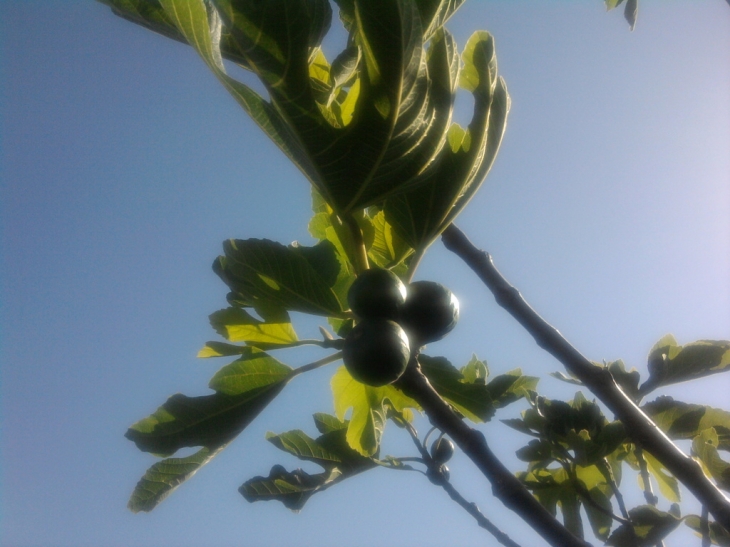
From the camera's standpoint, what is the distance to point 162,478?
1434 mm

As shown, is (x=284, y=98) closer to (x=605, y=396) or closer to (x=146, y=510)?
(x=605, y=396)

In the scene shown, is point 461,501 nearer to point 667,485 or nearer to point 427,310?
point 427,310

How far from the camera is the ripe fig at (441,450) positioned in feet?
5.63

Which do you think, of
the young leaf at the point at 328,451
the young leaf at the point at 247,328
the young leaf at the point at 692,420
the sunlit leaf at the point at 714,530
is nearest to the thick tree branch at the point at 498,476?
the young leaf at the point at 247,328

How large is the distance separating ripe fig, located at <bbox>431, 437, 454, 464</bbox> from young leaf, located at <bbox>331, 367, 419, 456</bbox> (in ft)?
0.69

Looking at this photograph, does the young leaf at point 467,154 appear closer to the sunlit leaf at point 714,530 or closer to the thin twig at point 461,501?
the thin twig at point 461,501

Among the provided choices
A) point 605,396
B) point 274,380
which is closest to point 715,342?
point 605,396

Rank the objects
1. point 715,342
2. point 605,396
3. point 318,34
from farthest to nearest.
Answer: point 715,342
point 605,396
point 318,34

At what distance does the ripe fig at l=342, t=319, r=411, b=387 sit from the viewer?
1.16m

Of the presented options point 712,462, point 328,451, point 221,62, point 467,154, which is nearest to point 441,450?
point 328,451

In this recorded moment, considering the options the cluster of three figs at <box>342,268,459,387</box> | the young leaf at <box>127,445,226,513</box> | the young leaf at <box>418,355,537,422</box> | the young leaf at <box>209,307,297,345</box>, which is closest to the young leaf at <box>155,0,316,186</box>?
the cluster of three figs at <box>342,268,459,387</box>

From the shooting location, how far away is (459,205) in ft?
4.42

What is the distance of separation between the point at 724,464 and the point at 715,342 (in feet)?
1.43

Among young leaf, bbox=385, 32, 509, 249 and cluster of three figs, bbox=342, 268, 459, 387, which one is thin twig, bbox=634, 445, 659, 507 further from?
young leaf, bbox=385, 32, 509, 249
